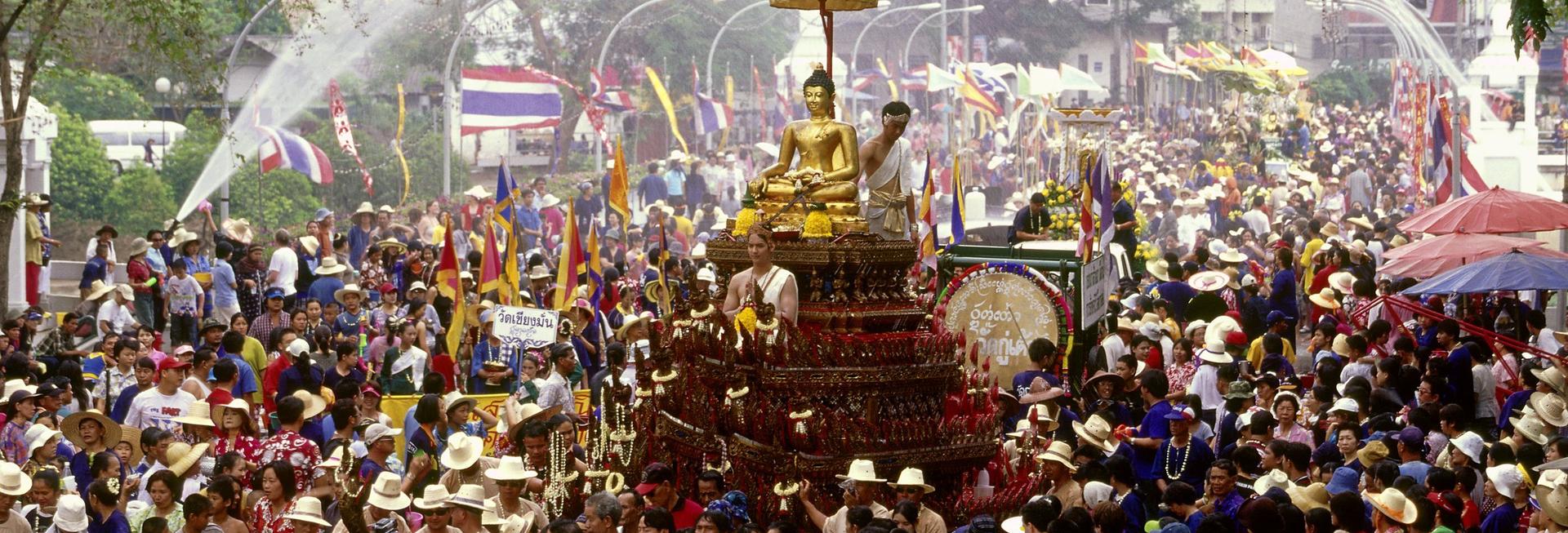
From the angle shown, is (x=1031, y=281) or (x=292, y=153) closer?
(x=1031, y=281)

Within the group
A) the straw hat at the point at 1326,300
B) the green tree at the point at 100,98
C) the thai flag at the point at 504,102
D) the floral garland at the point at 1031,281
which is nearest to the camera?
the floral garland at the point at 1031,281

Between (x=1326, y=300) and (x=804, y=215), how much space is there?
9283 millimetres

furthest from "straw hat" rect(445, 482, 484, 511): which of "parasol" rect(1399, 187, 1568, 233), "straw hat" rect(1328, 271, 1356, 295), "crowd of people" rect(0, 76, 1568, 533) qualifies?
"straw hat" rect(1328, 271, 1356, 295)

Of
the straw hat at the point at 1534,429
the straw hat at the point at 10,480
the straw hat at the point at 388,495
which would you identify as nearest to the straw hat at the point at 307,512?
the straw hat at the point at 388,495

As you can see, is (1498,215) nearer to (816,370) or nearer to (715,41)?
(816,370)

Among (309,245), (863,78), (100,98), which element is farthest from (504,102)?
→ (863,78)

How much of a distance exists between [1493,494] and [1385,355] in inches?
208

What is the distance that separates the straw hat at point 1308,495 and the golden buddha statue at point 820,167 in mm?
3656

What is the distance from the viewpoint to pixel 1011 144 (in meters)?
59.5

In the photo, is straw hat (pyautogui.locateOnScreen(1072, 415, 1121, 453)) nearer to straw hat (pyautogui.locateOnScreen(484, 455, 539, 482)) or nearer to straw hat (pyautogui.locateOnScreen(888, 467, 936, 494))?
straw hat (pyautogui.locateOnScreen(888, 467, 936, 494))

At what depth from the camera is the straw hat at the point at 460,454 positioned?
511 inches

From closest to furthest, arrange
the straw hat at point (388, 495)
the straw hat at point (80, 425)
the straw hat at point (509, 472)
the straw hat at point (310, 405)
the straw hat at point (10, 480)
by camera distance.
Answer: the straw hat at point (388, 495)
the straw hat at point (10, 480)
the straw hat at point (509, 472)
the straw hat at point (80, 425)
the straw hat at point (310, 405)

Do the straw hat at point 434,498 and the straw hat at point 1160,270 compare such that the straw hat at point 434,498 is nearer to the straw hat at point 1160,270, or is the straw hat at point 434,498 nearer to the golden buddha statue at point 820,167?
the golden buddha statue at point 820,167

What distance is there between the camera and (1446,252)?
20125mm
